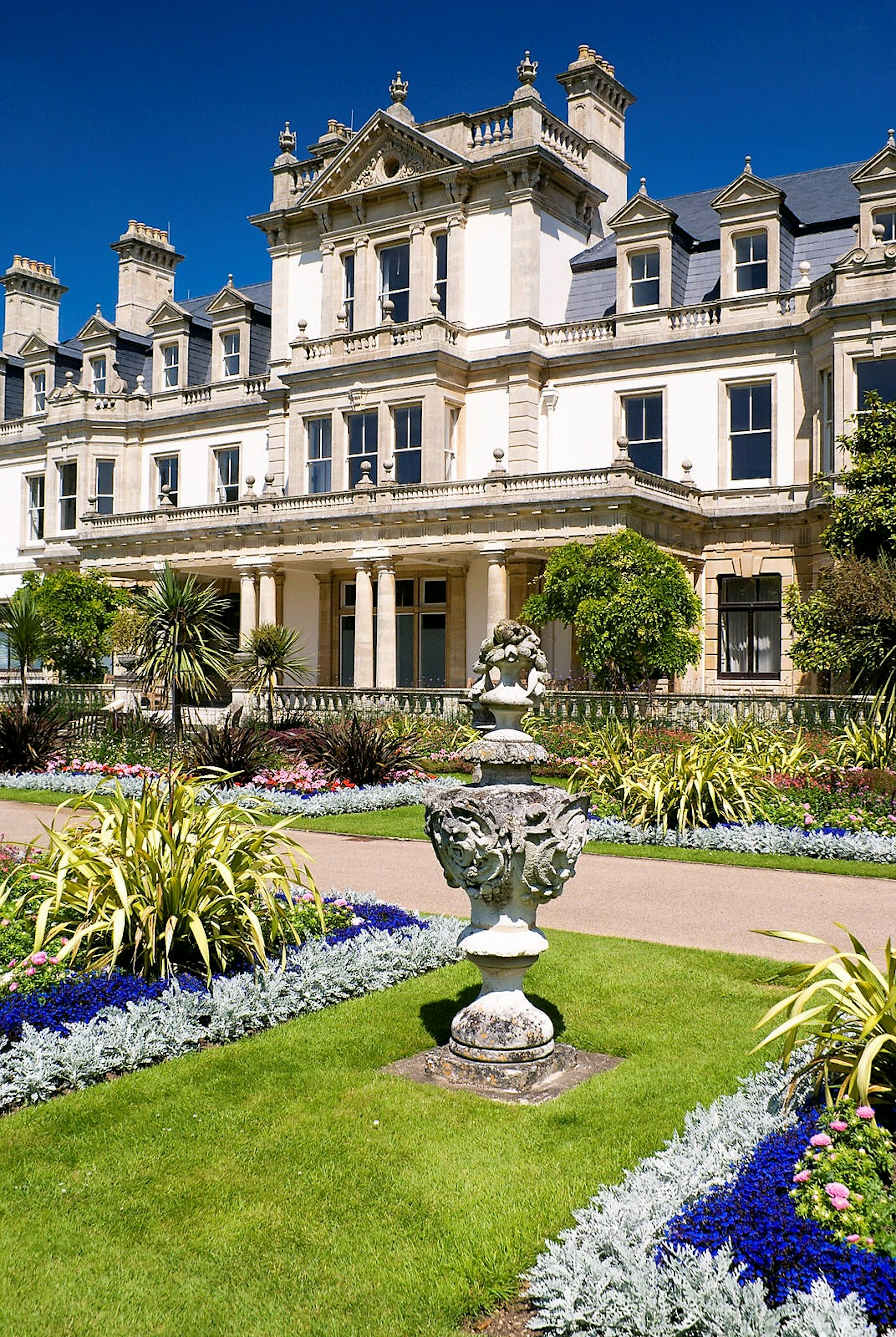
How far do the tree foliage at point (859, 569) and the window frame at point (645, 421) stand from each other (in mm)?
5620

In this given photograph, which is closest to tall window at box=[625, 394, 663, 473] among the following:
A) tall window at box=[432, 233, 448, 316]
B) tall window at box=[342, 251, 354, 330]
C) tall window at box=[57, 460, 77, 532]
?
tall window at box=[432, 233, 448, 316]

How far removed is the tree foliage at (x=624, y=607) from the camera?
22188 millimetres

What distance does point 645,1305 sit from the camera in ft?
12.5

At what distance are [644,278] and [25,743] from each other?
20.5 metres

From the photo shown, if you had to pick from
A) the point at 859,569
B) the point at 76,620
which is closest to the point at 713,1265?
the point at 859,569

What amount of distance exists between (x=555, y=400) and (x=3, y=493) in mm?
26082

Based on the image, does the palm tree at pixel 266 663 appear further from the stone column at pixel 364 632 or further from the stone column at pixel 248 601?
the stone column at pixel 248 601

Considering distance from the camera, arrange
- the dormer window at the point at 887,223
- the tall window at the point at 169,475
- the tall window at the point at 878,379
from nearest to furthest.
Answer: the tall window at the point at 878,379 < the dormer window at the point at 887,223 < the tall window at the point at 169,475

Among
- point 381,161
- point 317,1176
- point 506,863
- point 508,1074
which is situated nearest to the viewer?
point 317,1176

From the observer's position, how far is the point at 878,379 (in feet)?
86.1

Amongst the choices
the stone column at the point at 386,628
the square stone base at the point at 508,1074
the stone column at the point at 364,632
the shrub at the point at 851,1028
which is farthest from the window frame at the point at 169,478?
the shrub at the point at 851,1028

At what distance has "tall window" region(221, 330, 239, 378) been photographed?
40.0m

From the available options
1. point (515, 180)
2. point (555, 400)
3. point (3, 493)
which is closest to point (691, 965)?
point (555, 400)

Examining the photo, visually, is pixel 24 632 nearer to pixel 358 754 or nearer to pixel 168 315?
pixel 358 754
